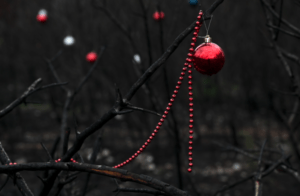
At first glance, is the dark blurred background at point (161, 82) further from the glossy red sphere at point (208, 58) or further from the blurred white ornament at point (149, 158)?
the glossy red sphere at point (208, 58)

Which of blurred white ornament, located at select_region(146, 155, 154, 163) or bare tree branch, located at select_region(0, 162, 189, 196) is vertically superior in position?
bare tree branch, located at select_region(0, 162, 189, 196)

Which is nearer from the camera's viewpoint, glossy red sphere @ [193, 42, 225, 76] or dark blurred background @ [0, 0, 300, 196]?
glossy red sphere @ [193, 42, 225, 76]

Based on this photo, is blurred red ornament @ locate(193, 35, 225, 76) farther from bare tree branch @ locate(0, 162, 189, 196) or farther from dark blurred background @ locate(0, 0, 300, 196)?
dark blurred background @ locate(0, 0, 300, 196)

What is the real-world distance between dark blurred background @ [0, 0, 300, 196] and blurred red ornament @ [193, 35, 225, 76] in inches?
202

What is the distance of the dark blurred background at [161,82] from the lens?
8117mm

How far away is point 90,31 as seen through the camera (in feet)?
33.2

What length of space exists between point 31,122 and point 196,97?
8.04 meters

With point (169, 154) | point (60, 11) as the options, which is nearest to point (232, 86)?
point (169, 154)

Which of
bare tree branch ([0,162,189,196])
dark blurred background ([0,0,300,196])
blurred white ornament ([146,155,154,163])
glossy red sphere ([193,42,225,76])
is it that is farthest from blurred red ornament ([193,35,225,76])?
blurred white ornament ([146,155,154,163])

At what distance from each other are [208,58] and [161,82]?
7917mm

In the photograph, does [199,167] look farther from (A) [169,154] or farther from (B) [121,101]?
(B) [121,101]

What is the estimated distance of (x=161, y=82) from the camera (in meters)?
9.55

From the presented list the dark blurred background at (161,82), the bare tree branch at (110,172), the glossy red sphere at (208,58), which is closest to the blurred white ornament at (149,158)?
the dark blurred background at (161,82)

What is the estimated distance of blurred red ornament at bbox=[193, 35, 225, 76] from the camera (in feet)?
5.40
